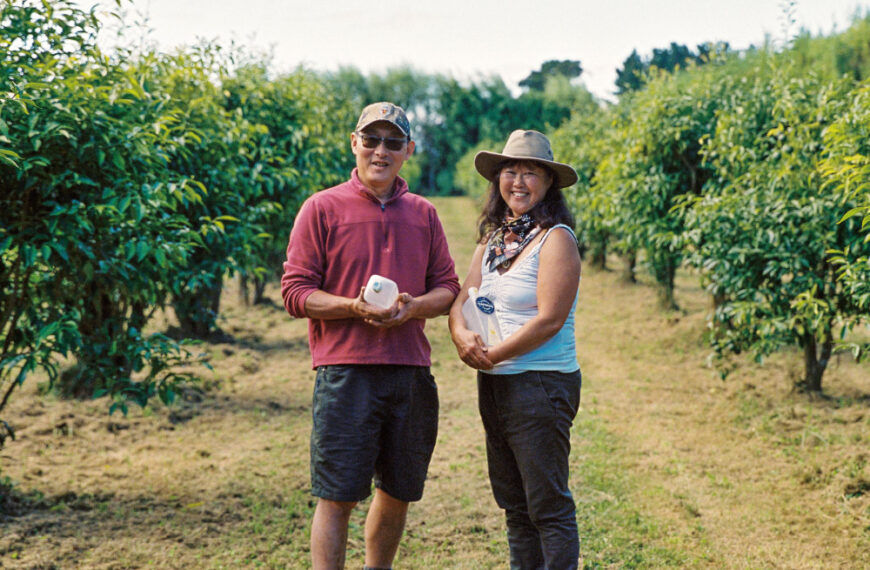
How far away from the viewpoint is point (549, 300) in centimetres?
299

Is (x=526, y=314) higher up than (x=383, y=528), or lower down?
higher up

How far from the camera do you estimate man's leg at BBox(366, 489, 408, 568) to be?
3.23 metres

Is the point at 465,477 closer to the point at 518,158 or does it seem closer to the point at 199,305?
the point at 518,158

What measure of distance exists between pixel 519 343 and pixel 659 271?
7.93 m

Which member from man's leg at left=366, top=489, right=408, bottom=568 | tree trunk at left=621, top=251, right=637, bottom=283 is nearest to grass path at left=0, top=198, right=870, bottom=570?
man's leg at left=366, top=489, right=408, bottom=568

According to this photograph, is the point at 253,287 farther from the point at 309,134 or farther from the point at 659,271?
the point at 659,271

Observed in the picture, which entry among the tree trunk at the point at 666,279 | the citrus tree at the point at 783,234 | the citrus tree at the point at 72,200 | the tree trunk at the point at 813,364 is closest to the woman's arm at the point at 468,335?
the citrus tree at the point at 72,200

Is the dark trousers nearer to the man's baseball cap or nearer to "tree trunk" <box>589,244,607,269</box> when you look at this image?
the man's baseball cap

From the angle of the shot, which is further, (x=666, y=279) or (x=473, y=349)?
(x=666, y=279)

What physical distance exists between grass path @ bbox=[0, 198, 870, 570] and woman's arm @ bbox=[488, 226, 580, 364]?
1.50m

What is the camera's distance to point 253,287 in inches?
524

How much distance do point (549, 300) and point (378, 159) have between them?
90 cm

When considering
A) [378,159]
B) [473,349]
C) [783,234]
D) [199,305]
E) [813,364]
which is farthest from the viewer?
[199,305]

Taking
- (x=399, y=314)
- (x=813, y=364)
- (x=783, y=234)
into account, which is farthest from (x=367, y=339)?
(x=813, y=364)
